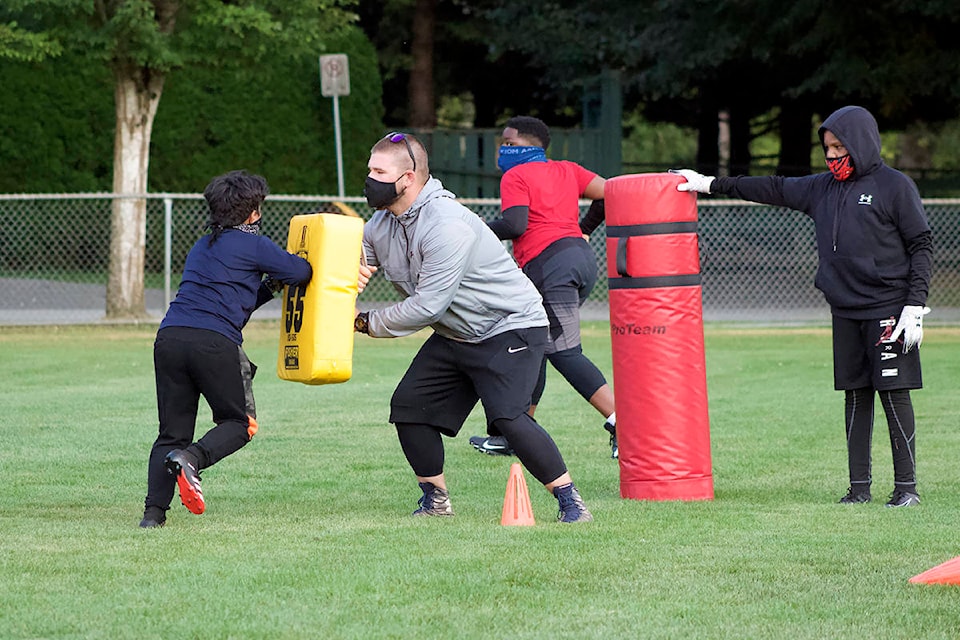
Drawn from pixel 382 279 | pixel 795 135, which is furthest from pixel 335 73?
pixel 795 135

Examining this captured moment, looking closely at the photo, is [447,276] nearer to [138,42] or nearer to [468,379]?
[468,379]

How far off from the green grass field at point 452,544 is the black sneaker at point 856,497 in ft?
0.34

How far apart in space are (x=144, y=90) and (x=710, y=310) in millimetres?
7995

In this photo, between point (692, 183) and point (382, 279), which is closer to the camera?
point (692, 183)

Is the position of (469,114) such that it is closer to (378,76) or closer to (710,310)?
(378,76)

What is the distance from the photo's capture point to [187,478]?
650 cm

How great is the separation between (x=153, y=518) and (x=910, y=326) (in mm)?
3471

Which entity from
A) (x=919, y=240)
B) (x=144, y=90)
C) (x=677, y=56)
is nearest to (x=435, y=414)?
(x=919, y=240)

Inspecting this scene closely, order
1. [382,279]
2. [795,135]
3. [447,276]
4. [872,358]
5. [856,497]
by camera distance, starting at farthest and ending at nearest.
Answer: [795,135], [382,279], [856,497], [872,358], [447,276]

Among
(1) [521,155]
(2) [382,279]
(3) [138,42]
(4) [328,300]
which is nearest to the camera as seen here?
(4) [328,300]

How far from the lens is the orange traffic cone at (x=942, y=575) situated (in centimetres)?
545

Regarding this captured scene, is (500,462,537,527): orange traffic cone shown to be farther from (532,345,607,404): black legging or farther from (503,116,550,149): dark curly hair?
(503,116,550,149): dark curly hair

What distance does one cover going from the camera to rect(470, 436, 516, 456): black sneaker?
956 cm

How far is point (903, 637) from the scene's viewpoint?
4.77m
